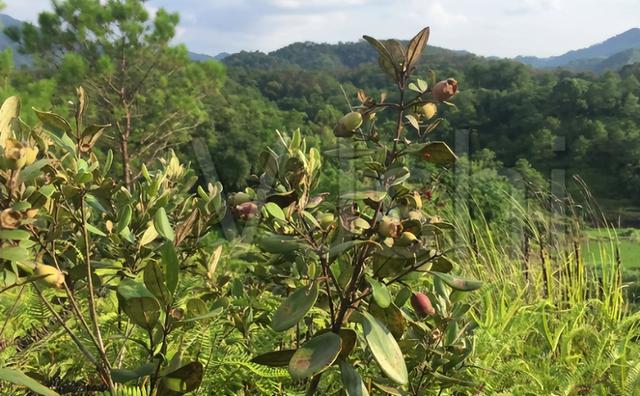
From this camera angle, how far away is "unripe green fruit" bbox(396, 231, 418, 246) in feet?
2.14

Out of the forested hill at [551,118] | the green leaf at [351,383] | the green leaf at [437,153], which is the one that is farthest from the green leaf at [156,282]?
the forested hill at [551,118]

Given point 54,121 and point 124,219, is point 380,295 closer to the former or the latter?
point 124,219

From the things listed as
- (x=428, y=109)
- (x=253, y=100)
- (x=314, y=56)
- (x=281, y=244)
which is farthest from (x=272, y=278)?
(x=314, y=56)

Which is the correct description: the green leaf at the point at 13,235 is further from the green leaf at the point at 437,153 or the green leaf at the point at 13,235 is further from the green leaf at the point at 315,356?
the green leaf at the point at 437,153

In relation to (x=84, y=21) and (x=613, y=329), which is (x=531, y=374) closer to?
(x=613, y=329)

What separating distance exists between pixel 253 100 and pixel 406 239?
117ft

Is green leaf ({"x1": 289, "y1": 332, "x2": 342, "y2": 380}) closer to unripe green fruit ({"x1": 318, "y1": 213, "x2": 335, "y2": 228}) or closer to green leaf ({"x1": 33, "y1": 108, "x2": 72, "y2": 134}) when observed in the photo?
unripe green fruit ({"x1": 318, "y1": 213, "x2": 335, "y2": 228})

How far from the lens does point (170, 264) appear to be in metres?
0.66

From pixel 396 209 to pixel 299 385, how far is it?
0.43 metres

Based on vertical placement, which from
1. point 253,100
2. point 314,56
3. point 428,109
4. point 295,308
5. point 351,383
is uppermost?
point 314,56

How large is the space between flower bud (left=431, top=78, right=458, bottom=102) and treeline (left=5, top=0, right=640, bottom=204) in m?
0.09

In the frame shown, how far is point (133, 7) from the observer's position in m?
12.4

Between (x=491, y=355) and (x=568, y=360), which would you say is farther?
(x=568, y=360)

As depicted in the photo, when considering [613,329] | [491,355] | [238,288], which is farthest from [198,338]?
[613,329]
